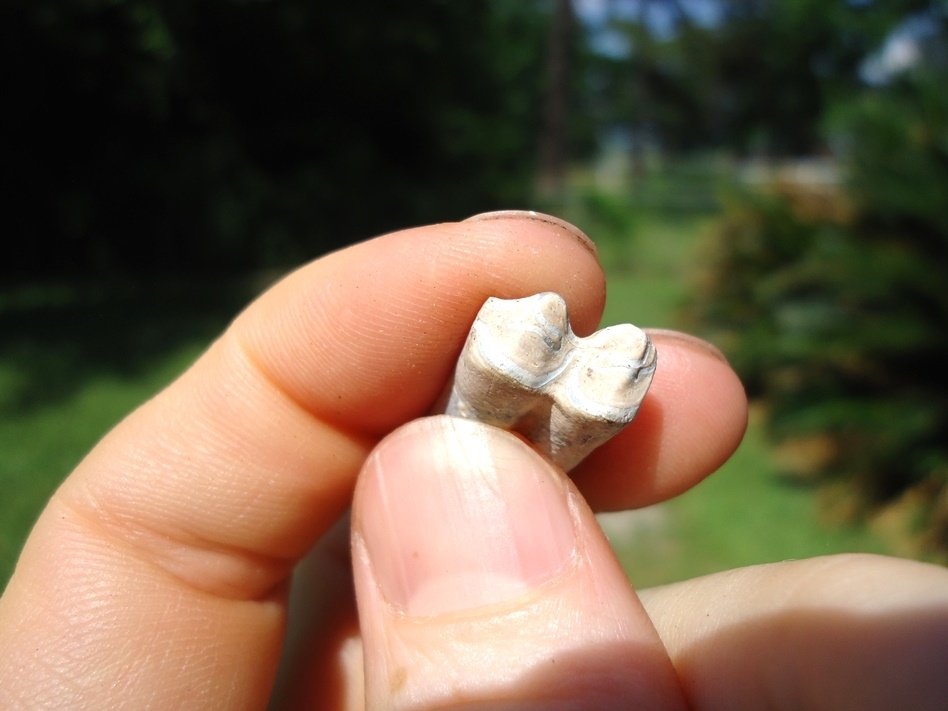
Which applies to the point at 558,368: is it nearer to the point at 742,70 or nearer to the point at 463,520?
the point at 463,520

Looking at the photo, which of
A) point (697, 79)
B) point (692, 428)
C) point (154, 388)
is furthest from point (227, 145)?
point (697, 79)

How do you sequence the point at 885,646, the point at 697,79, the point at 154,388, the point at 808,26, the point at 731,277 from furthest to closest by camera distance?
the point at 697,79, the point at 808,26, the point at 731,277, the point at 154,388, the point at 885,646

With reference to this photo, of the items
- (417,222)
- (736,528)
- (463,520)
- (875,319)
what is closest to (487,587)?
(463,520)

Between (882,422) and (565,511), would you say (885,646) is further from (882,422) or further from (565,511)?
(882,422)

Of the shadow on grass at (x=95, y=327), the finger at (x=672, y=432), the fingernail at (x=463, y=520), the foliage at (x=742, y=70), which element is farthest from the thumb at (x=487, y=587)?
the foliage at (x=742, y=70)

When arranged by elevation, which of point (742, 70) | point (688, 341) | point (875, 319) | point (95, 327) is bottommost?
point (95, 327)

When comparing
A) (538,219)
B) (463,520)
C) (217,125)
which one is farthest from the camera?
(217,125)
